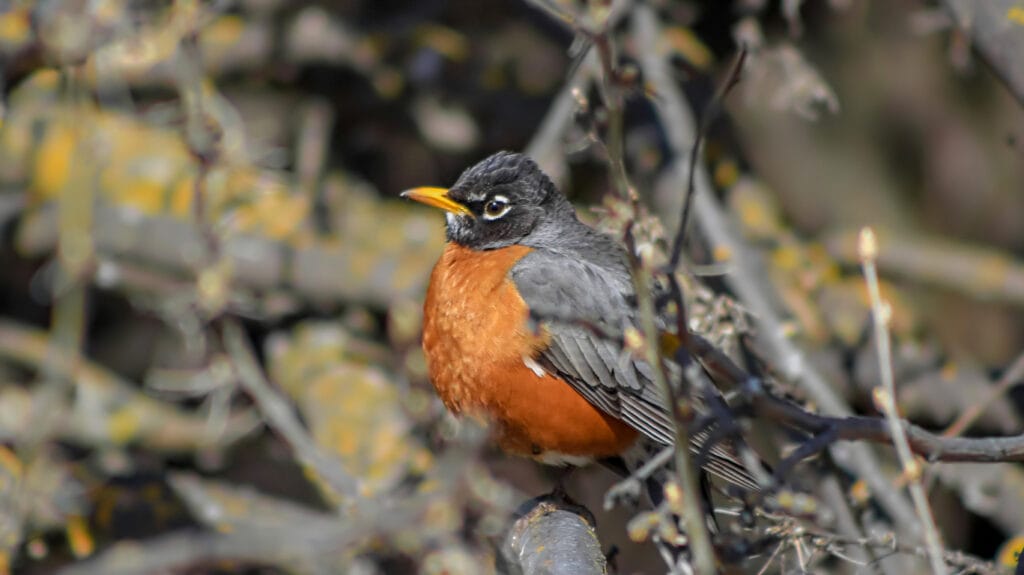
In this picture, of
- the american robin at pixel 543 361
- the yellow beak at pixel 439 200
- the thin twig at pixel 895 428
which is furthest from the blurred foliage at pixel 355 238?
the thin twig at pixel 895 428

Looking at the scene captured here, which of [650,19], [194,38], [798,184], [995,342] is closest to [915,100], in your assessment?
[798,184]

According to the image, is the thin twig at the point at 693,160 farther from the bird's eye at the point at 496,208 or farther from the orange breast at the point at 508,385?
the bird's eye at the point at 496,208

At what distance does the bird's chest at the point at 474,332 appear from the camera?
11.5 feet

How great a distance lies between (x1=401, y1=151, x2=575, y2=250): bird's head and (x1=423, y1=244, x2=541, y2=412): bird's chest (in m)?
0.27

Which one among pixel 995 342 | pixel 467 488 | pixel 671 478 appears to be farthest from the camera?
pixel 995 342

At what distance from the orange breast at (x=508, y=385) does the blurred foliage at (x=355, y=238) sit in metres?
0.25

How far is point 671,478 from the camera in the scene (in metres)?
2.06

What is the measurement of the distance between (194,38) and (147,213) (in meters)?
1.47

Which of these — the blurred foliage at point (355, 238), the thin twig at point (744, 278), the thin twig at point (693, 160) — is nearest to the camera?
the thin twig at point (693, 160)

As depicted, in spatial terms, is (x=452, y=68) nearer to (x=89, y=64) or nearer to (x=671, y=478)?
(x=89, y=64)

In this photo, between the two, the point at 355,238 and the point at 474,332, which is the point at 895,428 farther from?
the point at 355,238

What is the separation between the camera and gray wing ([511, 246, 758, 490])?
347 cm

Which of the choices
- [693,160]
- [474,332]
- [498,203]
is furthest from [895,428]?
[498,203]

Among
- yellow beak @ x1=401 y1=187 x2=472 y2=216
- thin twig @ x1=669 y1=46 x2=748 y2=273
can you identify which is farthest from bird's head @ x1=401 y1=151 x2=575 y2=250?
thin twig @ x1=669 y1=46 x2=748 y2=273
